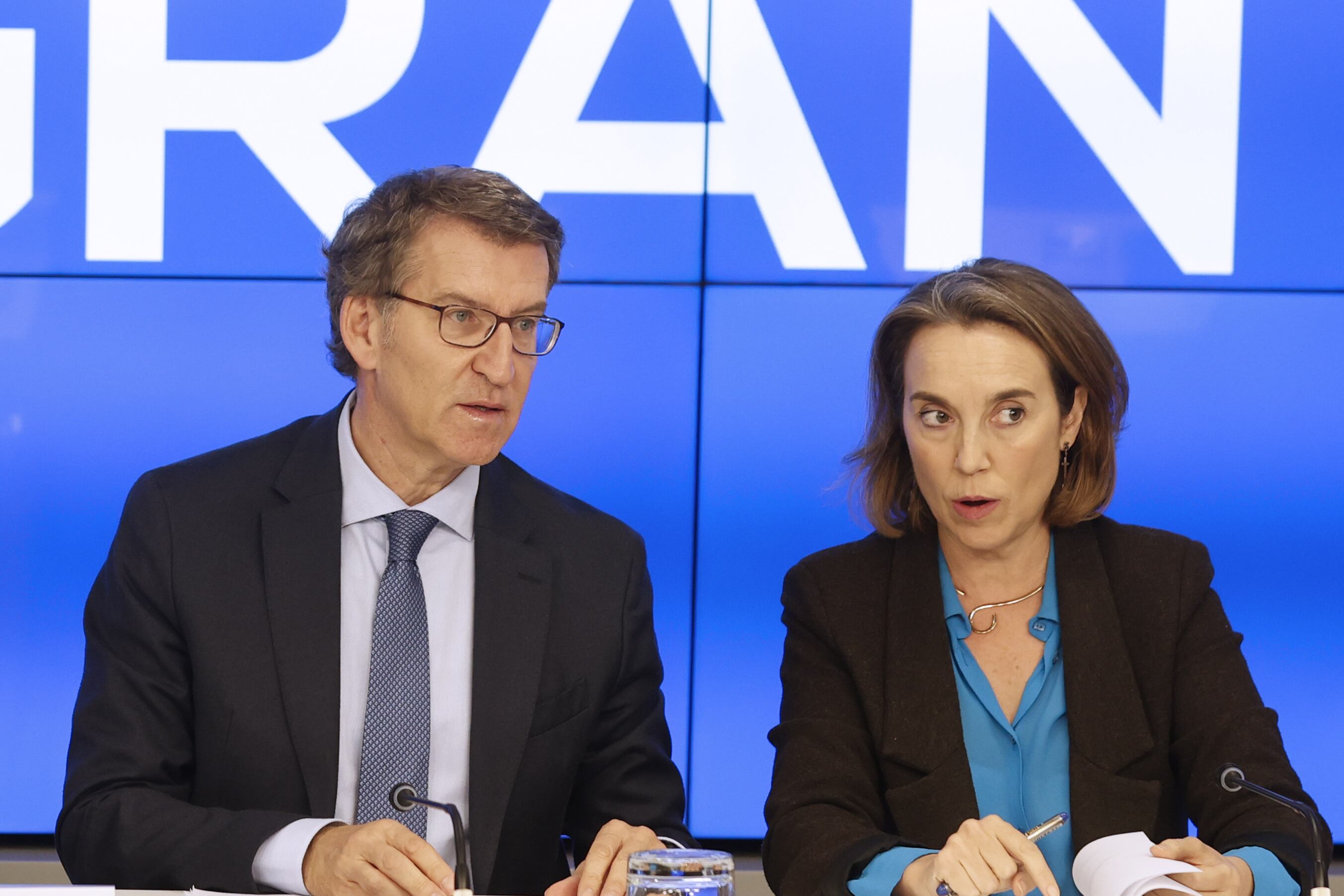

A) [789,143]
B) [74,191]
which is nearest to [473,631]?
[789,143]

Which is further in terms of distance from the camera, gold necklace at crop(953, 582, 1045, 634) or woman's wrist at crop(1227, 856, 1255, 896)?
gold necklace at crop(953, 582, 1045, 634)

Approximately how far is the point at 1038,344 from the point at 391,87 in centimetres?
176

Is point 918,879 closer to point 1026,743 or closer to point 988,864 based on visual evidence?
point 988,864

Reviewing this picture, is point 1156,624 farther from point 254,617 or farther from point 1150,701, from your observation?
point 254,617

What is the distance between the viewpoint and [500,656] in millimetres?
1906

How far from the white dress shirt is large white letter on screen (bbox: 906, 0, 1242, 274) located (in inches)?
58.0

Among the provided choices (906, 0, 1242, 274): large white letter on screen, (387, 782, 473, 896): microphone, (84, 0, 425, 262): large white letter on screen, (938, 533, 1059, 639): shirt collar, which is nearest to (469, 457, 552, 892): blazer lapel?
(387, 782, 473, 896): microphone

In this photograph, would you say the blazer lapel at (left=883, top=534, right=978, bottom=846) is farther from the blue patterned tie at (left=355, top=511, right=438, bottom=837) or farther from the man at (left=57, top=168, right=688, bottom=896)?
the blue patterned tie at (left=355, top=511, right=438, bottom=837)

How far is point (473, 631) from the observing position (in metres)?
1.92

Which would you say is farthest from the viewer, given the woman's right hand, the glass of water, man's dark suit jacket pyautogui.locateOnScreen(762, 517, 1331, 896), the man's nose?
the man's nose

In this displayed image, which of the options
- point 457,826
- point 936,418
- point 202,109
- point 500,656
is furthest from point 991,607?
point 202,109

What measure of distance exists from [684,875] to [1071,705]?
0.81m

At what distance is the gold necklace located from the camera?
78.2 inches

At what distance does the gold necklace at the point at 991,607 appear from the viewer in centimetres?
199
